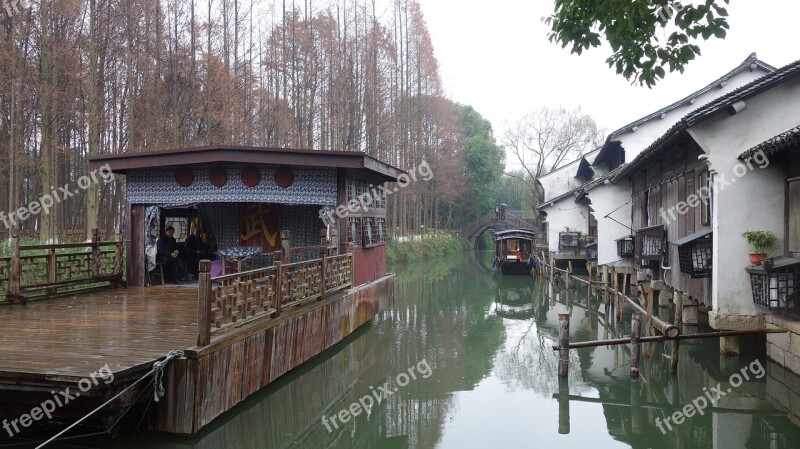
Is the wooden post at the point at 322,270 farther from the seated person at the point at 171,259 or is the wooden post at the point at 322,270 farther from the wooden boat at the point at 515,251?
the wooden boat at the point at 515,251

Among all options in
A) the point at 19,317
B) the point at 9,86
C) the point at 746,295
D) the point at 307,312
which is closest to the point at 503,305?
the point at 746,295

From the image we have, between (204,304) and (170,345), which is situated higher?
(204,304)

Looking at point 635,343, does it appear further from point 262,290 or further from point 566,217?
point 566,217

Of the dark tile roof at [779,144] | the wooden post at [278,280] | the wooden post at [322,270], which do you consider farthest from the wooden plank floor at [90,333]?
the dark tile roof at [779,144]

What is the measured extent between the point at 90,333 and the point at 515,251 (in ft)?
78.6

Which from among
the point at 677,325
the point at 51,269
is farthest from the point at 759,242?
the point at 51,269

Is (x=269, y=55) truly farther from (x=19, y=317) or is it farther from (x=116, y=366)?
(x=116, y=366)

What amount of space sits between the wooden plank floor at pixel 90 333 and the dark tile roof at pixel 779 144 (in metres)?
7.86

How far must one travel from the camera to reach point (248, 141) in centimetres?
2188

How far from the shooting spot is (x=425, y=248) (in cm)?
3625

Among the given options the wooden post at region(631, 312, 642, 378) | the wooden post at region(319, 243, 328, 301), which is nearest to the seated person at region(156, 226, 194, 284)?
the wooden post at region(319, 243, 328, 301)

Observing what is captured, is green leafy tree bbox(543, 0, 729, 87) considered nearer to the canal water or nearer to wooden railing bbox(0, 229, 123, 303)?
the canal water

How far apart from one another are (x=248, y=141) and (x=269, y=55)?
503cm

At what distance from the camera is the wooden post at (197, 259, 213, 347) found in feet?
18.5
